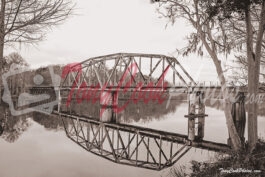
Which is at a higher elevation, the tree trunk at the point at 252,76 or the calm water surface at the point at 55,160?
the tree trunk at the point at 252,76

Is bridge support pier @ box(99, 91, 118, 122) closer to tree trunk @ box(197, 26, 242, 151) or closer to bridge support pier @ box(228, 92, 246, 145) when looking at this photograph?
bridge support pier @ box(228, 92, 246, 145)

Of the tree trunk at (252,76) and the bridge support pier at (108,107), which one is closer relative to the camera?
the tree trunk at (252,76)

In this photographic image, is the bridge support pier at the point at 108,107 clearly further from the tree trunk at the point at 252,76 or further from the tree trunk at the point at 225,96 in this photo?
the tree trunk at the point at 252,76

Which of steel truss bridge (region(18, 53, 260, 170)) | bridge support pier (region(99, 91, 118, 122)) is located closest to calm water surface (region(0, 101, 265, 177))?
steel truss bridge (region(18, 53, 260, 170))

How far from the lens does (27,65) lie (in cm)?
6300

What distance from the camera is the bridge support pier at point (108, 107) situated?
2422 centimetres

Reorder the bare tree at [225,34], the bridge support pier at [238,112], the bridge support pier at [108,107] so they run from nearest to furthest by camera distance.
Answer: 1. the bare tree at [225,34]
2. the bridge support pier at [238,112]
3. the bridge support pier at [108,107]

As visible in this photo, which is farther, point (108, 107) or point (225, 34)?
point (108, 107)

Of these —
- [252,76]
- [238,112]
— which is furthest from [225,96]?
[238,112]

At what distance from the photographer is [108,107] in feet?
80.5

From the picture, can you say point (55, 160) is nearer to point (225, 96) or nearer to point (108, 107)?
point (225, 96)

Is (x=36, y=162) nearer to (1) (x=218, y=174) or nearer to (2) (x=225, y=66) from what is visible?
(1) (x=218, y=174)

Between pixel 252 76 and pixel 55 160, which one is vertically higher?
pixel 252 76

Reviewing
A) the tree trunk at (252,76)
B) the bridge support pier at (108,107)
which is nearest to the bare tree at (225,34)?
the tree trunk at (252,76)
